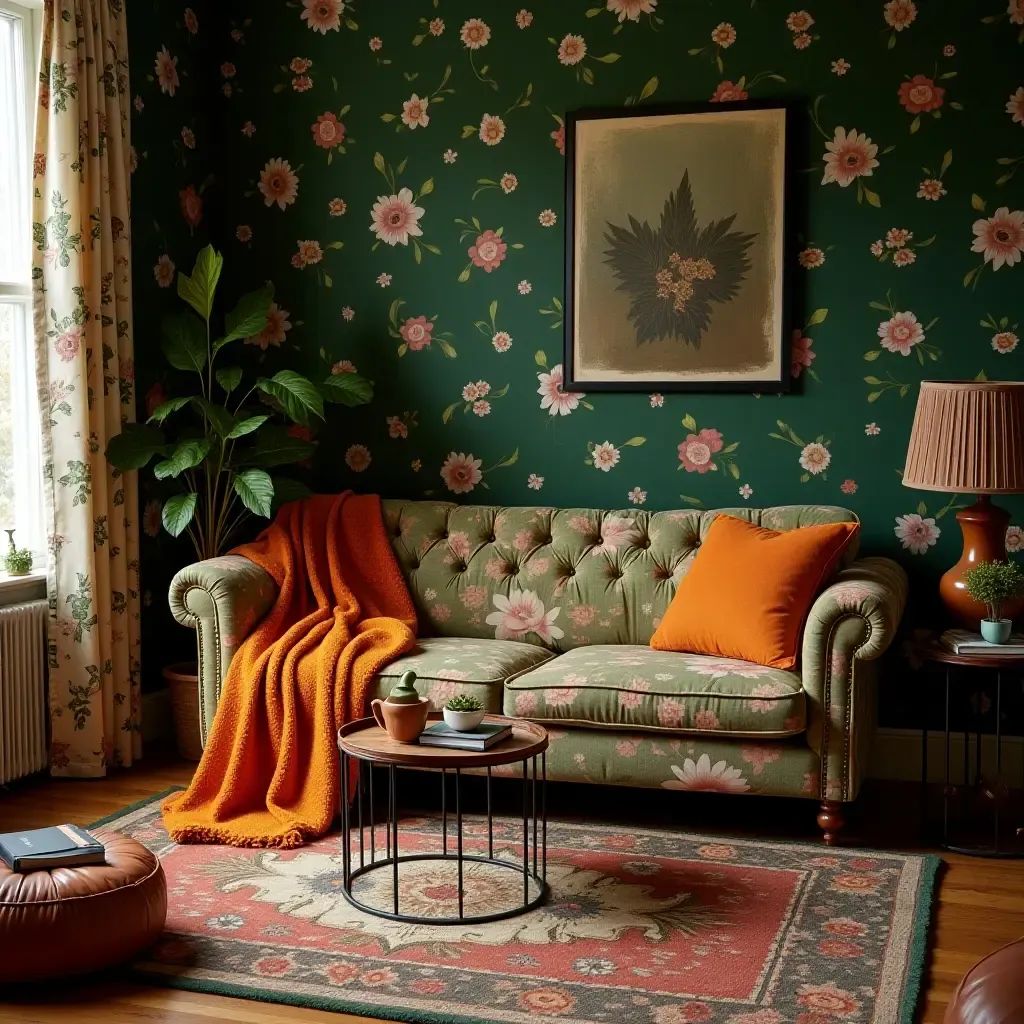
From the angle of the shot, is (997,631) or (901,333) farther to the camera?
(901,333)

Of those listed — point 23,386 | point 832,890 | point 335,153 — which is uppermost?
point 335,153

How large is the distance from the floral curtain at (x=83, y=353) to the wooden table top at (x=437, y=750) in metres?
1.32

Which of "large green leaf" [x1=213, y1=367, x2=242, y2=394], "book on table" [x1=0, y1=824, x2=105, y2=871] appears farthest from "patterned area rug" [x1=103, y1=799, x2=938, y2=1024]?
"large green leaf" [x1=213, y1=367, x2=242, y2=394]

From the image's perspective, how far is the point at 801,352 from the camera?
166 inches

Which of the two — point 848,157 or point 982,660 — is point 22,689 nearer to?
point 982,660

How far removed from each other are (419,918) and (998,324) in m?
2.48

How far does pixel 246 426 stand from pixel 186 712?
37.1 inches

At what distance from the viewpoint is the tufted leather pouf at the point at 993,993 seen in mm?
1426

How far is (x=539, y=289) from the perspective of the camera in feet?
14.7

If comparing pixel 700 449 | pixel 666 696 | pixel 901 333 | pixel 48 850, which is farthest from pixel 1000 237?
pixel 48 850

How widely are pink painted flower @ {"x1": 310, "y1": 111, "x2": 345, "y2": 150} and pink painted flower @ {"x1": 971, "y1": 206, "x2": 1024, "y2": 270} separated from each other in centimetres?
215

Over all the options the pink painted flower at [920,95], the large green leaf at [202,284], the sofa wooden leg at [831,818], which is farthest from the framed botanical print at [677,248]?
the sofa wooden leg at [831,818]

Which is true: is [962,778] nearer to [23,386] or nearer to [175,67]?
[23,386]

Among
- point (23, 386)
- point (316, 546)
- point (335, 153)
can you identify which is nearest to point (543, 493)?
point (316, 546)
